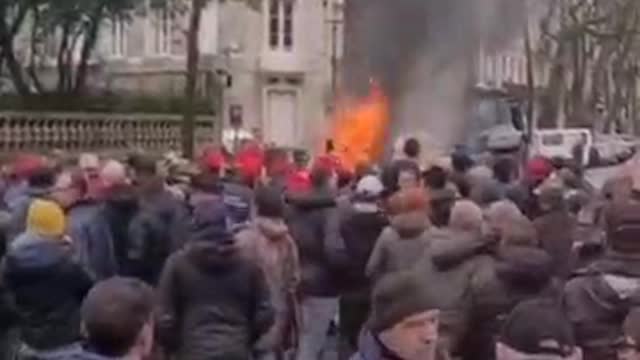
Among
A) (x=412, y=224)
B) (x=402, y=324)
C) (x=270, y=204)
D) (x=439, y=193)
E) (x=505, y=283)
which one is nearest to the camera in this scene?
(x=402, y=324)

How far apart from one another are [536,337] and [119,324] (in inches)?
55.7

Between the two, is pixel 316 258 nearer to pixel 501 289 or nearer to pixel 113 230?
pixel 113 230

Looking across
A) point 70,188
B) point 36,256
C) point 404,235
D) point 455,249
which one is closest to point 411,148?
point 70,188

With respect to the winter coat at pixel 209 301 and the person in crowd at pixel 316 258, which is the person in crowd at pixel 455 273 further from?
the person in crowd at pixel 316 258

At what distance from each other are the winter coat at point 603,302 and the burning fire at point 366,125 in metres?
27.1

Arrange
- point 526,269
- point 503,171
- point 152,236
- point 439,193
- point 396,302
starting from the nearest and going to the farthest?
point 396,302 < point 526,269 < point 152,236 < point 439,193 < point 503,171

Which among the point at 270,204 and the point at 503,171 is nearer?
the point at 270,204

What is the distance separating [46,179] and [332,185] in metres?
2.27

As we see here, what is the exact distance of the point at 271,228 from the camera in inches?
510

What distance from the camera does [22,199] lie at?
14.0 metres

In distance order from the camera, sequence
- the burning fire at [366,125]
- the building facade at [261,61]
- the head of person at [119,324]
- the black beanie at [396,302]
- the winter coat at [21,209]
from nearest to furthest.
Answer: the head of person at [119,324] < the black beanie at [396,302] < the winter coat at [21,209] < the burning fire at [366,125] < the building facade at [261,61]

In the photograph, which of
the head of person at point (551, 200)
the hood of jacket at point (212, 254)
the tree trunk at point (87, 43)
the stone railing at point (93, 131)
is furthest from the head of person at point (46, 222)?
the tree trunk at point (87, 43)

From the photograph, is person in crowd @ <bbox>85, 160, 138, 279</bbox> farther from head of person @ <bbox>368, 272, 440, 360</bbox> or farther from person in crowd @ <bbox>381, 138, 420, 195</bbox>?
head of person @ <bbox>368, 272, 440, 360</bbox>

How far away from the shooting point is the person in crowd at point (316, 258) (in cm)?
1401
